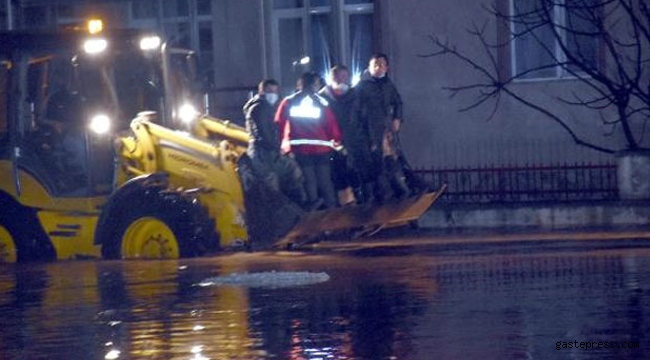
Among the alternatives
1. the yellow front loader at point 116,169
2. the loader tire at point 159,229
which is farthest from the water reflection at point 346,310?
the yellow front loader at point 116,169

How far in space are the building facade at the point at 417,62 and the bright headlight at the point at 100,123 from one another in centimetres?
442

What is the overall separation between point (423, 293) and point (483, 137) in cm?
1112

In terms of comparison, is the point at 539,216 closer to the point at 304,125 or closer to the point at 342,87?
the point at 342,87

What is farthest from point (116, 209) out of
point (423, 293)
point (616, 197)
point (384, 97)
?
point (616, 197)

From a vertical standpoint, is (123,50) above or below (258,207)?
above

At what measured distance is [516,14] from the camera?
25.3 meters

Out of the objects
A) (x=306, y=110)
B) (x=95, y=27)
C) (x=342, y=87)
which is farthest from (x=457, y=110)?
(x=95, y=27)

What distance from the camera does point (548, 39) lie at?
84.2 feet

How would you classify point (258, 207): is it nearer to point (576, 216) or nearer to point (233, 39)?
point (576, 216)

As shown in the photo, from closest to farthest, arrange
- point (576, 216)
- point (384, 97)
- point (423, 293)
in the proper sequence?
1. point (423, 293)
2. point (384, 97)
3. point (576, 216)

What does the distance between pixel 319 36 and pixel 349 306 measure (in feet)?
45.3

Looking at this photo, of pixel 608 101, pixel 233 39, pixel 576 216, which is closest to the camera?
pixel 576 216

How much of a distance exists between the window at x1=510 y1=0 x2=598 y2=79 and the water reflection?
7496 mm

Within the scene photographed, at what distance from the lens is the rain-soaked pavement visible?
11703 millimetres
